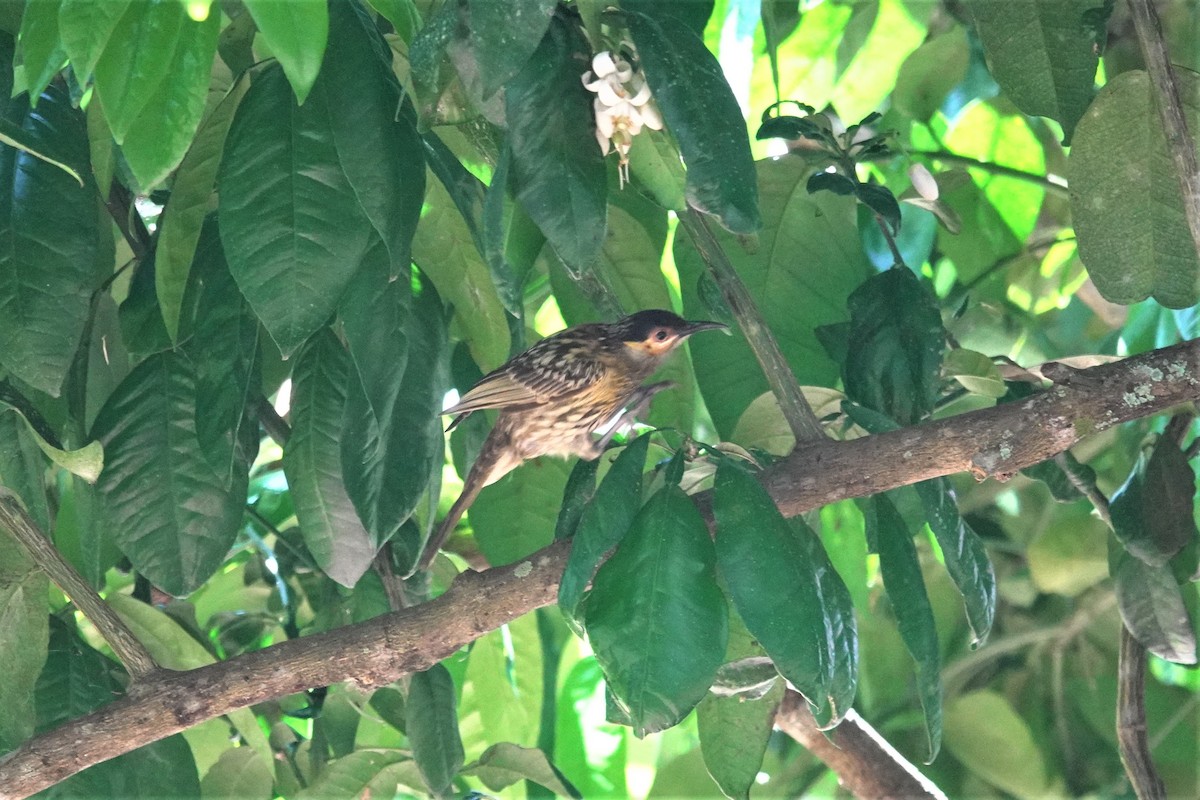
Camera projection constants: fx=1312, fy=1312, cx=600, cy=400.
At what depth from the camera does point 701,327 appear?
1854 mm

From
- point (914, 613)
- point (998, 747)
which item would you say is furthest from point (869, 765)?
point (914, 613)

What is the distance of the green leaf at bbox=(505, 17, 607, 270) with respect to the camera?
111 centimetres

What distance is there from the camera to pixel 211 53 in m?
1.05

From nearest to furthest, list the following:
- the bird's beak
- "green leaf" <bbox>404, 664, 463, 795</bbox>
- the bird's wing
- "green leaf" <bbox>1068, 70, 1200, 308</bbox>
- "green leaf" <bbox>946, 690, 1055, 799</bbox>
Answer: "green leaf" <bbox>1068, 70, 1200, 308</bbox>, "green leaf" <bbox>404, 664, 463, 795</bbox>, the bird's beak, the bird's wing, "green leaf" <bbox>946, 690, 1055, 799</bbox>

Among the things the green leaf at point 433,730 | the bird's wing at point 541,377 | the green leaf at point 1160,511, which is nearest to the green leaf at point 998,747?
the green leaf at point 1160,511

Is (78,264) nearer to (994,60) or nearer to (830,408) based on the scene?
(830,408)

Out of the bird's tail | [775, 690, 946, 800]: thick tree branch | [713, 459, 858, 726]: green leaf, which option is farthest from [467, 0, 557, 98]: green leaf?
[775, 690, 946, 800]: thick tree branch

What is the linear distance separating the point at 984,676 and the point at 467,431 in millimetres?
1321

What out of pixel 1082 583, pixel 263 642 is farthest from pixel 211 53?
pixel 1082 583

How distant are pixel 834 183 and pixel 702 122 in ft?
1.57

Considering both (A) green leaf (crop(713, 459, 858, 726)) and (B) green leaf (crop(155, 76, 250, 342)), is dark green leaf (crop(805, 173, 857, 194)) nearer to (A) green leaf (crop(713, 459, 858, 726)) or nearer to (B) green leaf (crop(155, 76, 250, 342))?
(A) green leaf (crop(713, 459, 858, 726))

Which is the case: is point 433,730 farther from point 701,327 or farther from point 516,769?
point 701,327

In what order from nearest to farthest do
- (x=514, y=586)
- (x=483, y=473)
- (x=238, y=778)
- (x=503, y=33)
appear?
(x=503, y=33)
(x=514, y=586)
(x=238, y=778)
(x=483, y=473)

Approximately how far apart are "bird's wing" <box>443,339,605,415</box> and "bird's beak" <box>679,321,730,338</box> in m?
0.22
